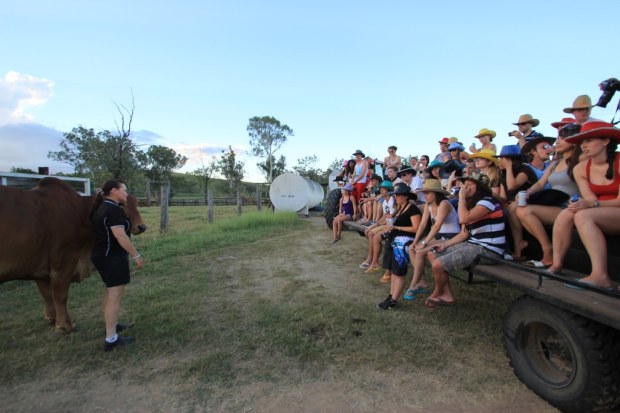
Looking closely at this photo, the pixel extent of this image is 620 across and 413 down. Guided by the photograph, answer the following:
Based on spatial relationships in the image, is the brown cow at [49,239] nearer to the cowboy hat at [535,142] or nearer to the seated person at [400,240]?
the seated person at [400,240]

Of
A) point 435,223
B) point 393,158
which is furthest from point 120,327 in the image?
point 393,158

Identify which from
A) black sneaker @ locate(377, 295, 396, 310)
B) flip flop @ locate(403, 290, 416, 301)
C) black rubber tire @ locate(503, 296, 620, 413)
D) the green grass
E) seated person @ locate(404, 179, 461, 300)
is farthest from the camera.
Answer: flip flop @ locate(403, 290, 416, 301)

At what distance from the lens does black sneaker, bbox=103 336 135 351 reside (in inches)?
142

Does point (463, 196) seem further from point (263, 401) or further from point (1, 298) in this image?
point (1, 298)

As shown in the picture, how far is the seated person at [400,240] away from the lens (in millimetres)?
4543

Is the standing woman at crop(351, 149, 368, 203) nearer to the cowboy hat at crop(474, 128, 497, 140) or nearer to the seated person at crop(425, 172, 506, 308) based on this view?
the cowboy hat at crop(474, 128, 497, 140)

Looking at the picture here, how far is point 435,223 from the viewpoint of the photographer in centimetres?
448

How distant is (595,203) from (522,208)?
69 cm

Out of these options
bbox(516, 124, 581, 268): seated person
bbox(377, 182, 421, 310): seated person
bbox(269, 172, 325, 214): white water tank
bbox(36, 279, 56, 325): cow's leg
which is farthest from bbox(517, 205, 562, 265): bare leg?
bbox(269, 172, 325, 214): white water tank

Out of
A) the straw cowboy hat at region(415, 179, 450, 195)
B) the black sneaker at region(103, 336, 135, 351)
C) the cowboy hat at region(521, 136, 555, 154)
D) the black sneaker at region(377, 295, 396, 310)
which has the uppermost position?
the cowboy hat at region(521, 136, 555, 154)

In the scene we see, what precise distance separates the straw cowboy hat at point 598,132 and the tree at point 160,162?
45054mm

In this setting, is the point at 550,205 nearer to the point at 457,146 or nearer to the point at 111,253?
the point at 457,146

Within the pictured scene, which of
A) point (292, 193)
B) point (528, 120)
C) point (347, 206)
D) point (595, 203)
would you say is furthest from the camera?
point (292, 193)

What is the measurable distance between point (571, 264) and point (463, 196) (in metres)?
1.18
